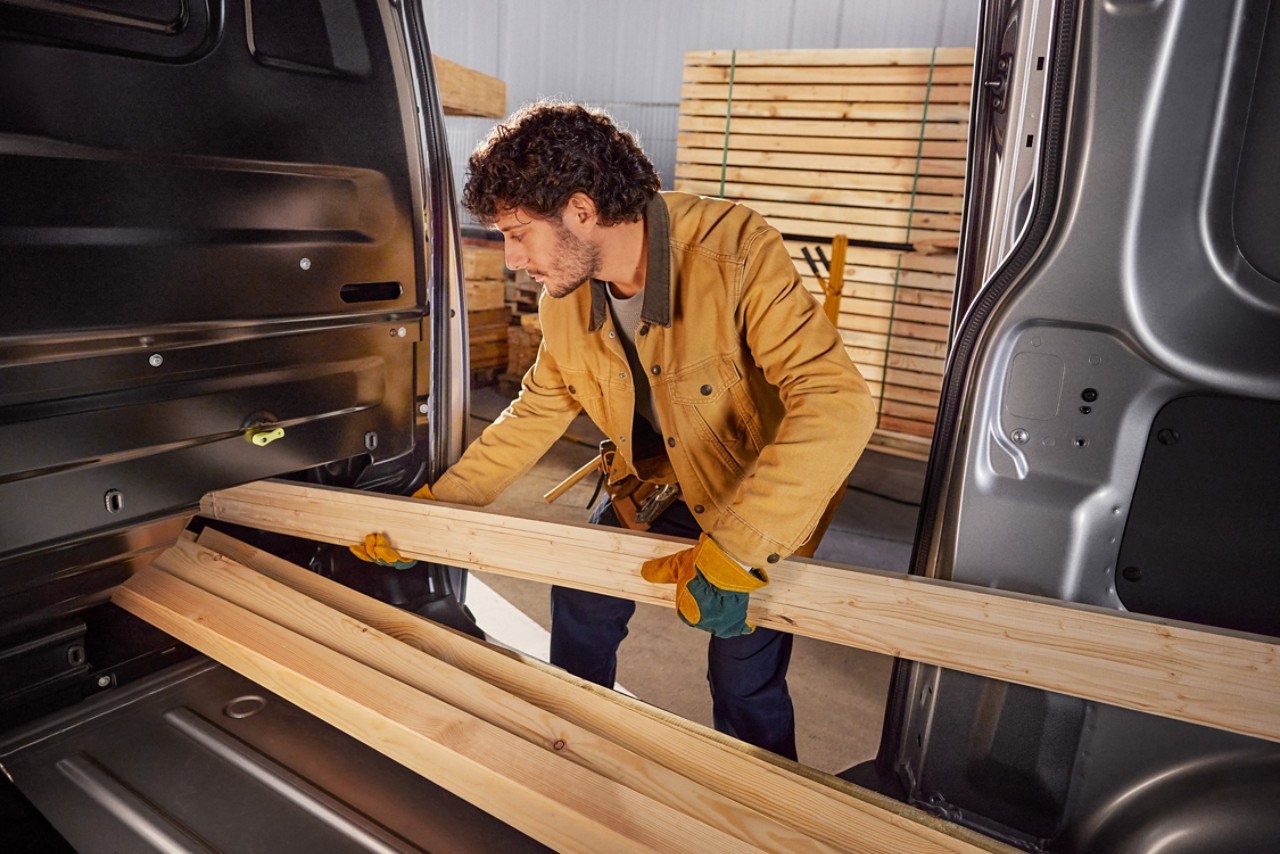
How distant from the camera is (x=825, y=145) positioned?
5.89m

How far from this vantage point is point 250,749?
70.1 inches

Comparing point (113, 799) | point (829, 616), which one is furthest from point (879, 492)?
point (113, 799)

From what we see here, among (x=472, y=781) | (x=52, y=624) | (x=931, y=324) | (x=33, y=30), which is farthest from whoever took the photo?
(x=931, y=324)

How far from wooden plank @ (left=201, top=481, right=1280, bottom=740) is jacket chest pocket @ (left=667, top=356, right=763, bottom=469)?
0.30 m

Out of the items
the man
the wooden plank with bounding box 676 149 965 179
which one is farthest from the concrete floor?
the wooden plank with bounding box 676 149 965 179

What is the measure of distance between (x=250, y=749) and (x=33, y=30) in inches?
56.9

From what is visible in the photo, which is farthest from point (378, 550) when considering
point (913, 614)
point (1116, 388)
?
point (1116, 388)

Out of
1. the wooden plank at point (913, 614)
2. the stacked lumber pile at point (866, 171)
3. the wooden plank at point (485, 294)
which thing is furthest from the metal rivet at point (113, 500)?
the wooden plank at point (485, 294)

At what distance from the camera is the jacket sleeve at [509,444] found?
2.16 meters

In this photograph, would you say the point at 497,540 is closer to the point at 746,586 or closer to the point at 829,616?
the point at 746,586

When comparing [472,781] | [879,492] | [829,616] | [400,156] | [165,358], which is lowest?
[879,492]

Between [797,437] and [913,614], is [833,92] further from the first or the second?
[913,614]

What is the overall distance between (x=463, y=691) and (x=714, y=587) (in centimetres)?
57

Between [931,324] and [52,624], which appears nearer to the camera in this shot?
[52,624]
